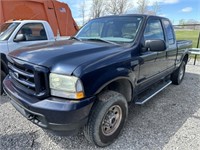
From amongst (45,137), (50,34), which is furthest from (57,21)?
(45,137)

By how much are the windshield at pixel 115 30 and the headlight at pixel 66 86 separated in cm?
144

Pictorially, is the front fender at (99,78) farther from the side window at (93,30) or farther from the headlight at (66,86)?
the side window at (93,30)

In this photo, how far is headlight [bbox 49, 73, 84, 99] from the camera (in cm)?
213

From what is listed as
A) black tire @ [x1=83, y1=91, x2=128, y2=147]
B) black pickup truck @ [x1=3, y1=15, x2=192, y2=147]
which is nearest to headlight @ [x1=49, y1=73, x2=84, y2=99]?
black pickup truck @ [x1=3, y1=15, x2=192, y2=147]

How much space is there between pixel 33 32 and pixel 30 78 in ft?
13.1

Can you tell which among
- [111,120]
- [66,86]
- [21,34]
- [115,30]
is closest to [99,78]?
[66,86]

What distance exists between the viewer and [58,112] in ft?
6.89

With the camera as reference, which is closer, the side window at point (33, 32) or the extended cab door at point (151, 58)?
the extended cab door at point (151, 58)

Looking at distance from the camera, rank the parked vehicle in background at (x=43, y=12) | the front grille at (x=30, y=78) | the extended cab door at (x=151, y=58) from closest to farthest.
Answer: the front grille at (x=30, y=78) < the extended cab door at (x=151, y=58) < the parked vehicle in background at (x=43, y=12)

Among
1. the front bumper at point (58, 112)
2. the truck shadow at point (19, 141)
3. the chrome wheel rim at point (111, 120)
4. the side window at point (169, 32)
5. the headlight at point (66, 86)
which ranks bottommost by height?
the truck shadow at point (19, 141)

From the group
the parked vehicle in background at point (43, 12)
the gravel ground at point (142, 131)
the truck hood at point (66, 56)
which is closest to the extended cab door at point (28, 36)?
the gravel ground at point (142, 131)

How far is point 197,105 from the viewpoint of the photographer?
14.3 feet

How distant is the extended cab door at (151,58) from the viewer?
329 centimetres

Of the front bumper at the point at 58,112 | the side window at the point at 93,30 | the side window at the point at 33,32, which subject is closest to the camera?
the front bumper at the point at 58,112
